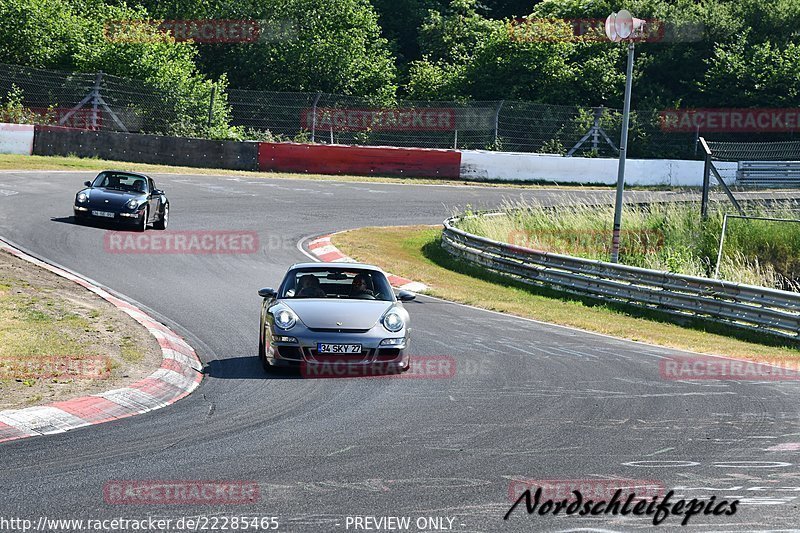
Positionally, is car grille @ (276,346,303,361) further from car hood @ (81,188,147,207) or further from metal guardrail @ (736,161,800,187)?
metal guardrail @ (736,161,800,187)

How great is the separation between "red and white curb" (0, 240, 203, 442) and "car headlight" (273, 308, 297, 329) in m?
1.02

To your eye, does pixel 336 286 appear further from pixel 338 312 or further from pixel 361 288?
pixel 338 312

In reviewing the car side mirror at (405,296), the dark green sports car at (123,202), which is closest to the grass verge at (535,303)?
the dark green sports car at (123,202)

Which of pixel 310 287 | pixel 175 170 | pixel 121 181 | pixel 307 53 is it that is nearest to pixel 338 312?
pixel 310 287

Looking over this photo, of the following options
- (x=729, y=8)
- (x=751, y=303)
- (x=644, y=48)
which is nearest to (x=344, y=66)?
(x=644, y=48)

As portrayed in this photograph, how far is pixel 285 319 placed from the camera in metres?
11.4

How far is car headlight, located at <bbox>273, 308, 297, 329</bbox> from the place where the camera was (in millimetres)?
11352

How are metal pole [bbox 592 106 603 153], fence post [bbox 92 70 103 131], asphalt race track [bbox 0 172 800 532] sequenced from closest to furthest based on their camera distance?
asphalt race track [bbox 0 172 800 532], fence post [bbox 92 70 103 131], metal pole [bbox 592 106 603 153]

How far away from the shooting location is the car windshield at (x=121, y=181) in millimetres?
22484

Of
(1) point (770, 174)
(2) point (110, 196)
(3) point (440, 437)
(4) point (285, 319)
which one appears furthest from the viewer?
(1) point (770, 174)

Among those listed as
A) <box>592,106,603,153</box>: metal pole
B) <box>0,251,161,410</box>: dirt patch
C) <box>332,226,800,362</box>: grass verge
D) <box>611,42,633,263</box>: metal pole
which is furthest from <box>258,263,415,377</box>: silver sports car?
<box>592,106,603,153</box>: metal pole

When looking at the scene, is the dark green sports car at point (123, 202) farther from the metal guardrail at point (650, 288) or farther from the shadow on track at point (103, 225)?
the metal guardrail at point (650, 288)

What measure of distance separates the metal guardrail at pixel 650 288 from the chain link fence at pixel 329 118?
15.1 m

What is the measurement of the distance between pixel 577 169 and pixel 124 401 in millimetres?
30605
